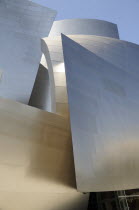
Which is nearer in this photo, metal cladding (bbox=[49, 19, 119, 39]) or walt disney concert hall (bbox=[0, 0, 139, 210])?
walt disney concert hall (bbox=[0, 0, 139, 210])

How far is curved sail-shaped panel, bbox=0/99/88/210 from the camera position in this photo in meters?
4.17

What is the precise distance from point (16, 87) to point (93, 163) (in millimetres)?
4511

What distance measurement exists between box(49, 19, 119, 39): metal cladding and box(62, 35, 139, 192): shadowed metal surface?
11.2 metres

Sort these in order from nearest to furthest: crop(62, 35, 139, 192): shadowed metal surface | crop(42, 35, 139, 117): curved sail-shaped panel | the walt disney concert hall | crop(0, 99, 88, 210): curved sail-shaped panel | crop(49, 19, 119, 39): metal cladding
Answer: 1. crop(0, 99, 88, 210): curved sail-shaped panel
2. the walt disney concert hall
3. crop(62, 35, 139, 192): shadowed metal surface
4. crop(42, 35, 139, 117): curved sail-shaped panel
5. crop(49, 19, 119, 39): metal cladding

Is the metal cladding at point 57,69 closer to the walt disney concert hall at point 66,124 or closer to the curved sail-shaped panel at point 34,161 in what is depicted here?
the walt disney concert hall at point 66,124

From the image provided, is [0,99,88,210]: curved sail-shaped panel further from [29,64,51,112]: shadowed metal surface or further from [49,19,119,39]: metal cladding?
[49,19,119,39]: metal cladding

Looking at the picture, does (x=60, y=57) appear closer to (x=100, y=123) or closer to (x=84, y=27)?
(x=100, y=123)

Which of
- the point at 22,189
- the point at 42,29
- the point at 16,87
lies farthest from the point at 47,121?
the point at 42,29

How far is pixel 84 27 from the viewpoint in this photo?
18.2 m

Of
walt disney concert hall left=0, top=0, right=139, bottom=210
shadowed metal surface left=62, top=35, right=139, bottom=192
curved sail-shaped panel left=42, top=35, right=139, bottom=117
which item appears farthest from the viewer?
curved sail-shaped panel left=42, top=35, right=139, bottom=117

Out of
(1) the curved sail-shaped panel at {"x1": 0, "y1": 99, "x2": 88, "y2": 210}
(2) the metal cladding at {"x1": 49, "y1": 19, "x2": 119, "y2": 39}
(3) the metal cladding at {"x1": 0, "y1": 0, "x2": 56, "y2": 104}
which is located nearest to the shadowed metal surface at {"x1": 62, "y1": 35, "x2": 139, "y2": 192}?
(1) the curved sail-shaped panel at {"x1": 0, "y1": 99, "x2": 88, "y2": 210}

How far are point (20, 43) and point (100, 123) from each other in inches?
227

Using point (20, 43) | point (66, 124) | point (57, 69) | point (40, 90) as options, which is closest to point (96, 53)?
point (57, 69)

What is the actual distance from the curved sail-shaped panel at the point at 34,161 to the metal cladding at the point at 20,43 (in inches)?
115
